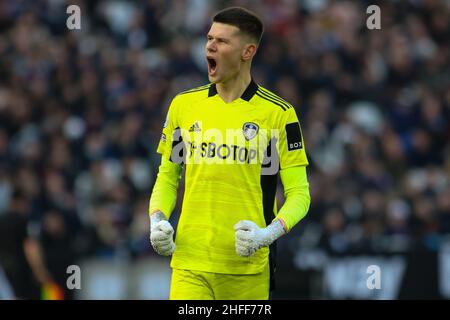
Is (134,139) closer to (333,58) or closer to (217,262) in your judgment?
(333,58)

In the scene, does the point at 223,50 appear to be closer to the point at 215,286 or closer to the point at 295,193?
the point at 295,193

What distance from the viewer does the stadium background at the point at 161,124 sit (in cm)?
1291

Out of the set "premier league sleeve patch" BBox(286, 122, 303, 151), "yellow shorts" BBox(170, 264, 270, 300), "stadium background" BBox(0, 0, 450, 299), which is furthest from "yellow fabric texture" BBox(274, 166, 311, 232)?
"stadium background" BBox(0, 0, 450, 299)

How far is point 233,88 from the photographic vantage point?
648 centimetres

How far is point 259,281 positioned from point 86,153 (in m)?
8.61

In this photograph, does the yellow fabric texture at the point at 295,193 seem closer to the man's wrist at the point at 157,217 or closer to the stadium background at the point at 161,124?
the man's wrist at the point at 157,217

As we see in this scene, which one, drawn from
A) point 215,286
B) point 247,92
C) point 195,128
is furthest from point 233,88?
point 215,286

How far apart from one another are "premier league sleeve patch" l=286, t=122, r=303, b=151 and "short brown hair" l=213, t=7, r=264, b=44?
1.92 feet

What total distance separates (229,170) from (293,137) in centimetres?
44

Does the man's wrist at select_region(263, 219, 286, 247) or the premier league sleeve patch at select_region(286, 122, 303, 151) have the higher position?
→ the premier league sleeve patch at select_region(286, 122, 303, 151)

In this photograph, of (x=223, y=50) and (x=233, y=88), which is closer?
(x=223, y=50)

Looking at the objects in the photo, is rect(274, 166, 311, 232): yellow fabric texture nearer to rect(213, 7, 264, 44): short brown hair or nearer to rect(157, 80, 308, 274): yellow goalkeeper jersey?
rect(157, 80, 308, 274): yellow goalkeeper jersey

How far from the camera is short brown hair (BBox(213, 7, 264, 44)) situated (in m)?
6.38
